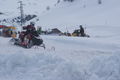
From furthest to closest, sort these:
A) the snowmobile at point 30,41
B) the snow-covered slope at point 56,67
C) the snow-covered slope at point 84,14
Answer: the snow-covered slope at point 84,14, the snowmobile at point 30,41, the snow-covered slope at point 56,67

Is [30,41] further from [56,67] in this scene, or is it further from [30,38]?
[56,67]

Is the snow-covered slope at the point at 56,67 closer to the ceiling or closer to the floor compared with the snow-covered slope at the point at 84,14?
closer to the floor

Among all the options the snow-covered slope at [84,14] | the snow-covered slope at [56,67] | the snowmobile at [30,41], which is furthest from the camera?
the snow-covered slope at [84,14]

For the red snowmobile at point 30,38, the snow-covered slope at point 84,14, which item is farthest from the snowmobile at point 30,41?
the snow-covered slope at point 84,14

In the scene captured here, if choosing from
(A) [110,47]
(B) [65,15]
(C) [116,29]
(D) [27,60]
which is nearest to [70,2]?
(B) [65,15]

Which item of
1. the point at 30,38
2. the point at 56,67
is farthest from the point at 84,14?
the point at 56,67

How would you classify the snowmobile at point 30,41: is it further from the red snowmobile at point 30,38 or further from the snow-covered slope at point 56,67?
the snow-covered slope at point 56,67

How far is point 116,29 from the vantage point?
3662 cm

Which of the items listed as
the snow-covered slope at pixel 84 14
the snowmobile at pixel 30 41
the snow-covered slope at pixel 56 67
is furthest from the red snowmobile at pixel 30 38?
the snow-covered slope at pixel 84 14

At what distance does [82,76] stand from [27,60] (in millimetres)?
1751

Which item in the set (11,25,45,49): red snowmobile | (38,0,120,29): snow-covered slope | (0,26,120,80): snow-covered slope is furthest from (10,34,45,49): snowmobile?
(38,0,120,29): snow-covered slope

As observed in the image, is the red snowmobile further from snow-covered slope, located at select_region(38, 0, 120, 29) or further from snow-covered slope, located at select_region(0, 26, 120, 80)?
snow-covered slope, located at select_region(38, 0, 120, 29)

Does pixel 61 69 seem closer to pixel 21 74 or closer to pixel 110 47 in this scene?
pixel 21 74

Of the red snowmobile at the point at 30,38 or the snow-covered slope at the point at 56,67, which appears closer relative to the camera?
the snow-covered slope at the point at 56,67
